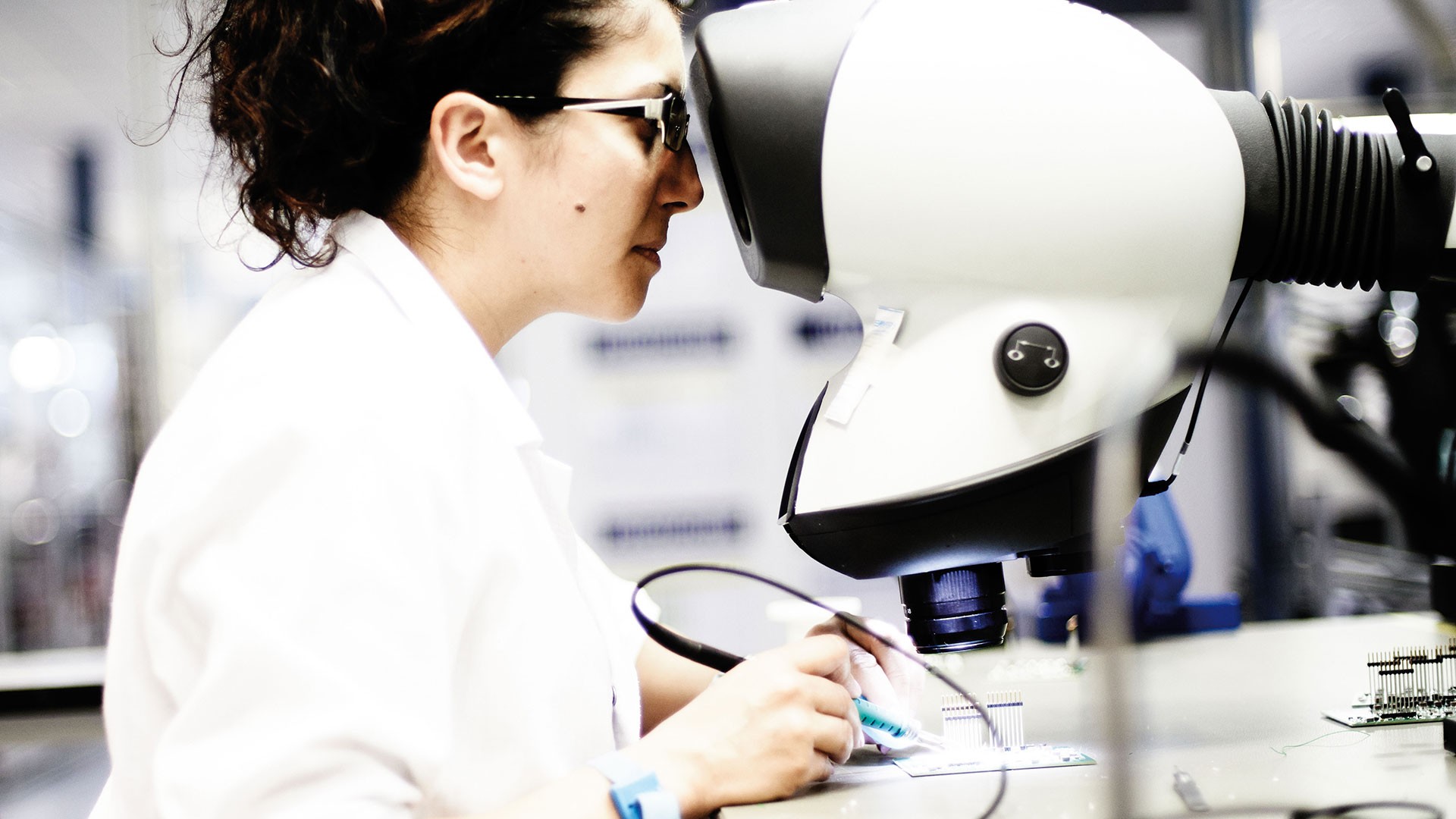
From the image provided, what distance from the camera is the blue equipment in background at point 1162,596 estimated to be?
117cm

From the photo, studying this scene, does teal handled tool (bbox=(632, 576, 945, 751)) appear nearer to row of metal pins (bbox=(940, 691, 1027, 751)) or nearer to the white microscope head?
row of metal pins (bbox=(940, 691, 1027, 751))

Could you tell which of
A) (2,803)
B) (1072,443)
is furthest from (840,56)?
(2,803)

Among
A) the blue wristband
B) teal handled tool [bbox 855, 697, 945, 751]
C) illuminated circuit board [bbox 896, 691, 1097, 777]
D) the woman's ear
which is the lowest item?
illuminated circuit board [bbox 896, 691, 1097, 777]

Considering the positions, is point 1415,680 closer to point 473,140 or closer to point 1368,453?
point 1368,453

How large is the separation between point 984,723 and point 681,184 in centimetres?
52

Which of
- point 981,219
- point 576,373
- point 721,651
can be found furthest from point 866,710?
point 576,373

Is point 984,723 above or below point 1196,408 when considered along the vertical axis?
below

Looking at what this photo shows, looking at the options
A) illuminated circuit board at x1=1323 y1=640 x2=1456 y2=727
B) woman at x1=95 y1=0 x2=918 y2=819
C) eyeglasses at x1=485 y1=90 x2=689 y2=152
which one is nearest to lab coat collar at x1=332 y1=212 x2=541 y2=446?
woman at x1=95 y1=0 x2=918 y2=819

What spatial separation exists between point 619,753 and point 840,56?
0.49 meters

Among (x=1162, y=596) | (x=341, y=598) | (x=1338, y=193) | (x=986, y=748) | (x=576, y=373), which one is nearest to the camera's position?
(x=341, y=598)

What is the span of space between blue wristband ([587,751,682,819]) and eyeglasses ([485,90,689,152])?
0.48m

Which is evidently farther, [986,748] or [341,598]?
[986,748]

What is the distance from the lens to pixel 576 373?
9.43 ft

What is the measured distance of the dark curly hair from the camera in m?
0.73
